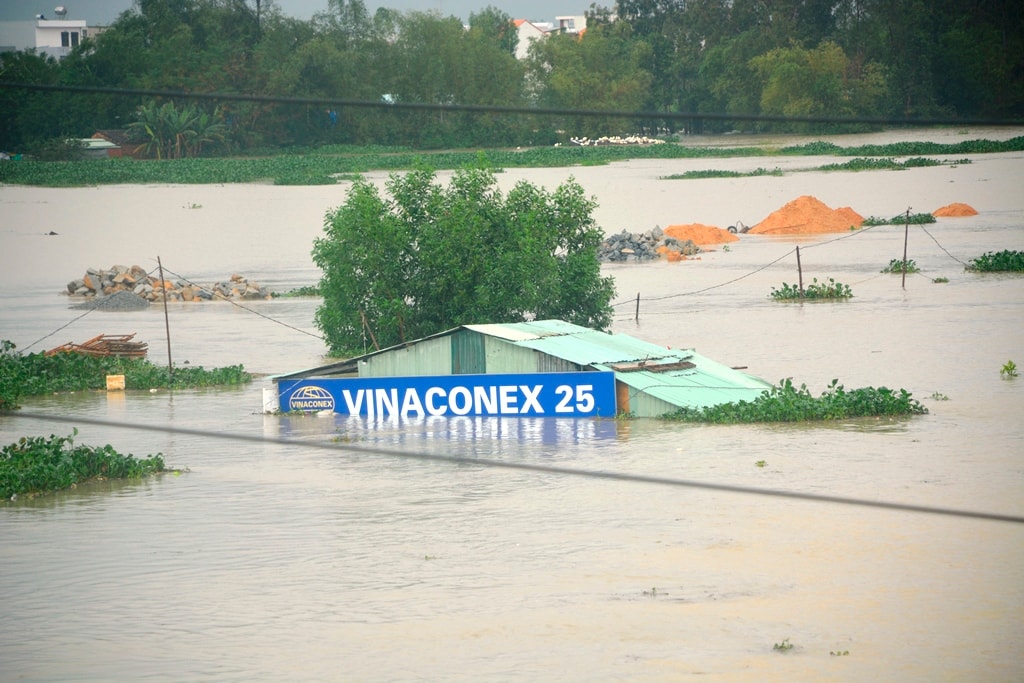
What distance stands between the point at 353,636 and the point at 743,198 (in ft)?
190

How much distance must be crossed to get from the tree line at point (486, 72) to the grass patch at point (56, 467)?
67.9 meters

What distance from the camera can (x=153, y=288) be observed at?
42625 mm

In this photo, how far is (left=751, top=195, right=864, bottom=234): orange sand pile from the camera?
5512 cm

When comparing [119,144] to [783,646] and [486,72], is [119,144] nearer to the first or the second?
[486,72]

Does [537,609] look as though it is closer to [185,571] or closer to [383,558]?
[383,558]

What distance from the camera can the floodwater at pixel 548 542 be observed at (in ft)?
40.3

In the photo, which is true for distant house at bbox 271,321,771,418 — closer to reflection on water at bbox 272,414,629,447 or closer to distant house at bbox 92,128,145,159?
reflection on water at bbox 272,414,629,447

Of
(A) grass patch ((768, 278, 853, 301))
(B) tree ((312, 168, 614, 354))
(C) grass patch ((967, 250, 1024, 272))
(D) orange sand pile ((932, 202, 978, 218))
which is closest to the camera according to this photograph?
(B) tree ((312, 168, 614, 354))

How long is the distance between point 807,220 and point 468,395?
35.8 m

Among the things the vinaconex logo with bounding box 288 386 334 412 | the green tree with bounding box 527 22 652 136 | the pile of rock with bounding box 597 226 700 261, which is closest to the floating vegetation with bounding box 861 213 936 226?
the pile of rock with bounding box 597 226 700 261

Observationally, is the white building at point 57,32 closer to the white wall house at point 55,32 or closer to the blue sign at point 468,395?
the white wall house at point 55,32

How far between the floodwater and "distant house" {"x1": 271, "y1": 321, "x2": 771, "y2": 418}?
1.49ft

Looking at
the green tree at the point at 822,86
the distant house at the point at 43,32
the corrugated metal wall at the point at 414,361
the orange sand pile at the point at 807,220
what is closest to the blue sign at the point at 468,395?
the corrugated metal wall at the point at 414,361

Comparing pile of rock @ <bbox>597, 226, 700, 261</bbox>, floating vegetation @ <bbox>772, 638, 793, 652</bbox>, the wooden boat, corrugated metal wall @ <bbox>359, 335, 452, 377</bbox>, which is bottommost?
floating vegetation @ <bbox>772, 638, 793, 652</bbox>
